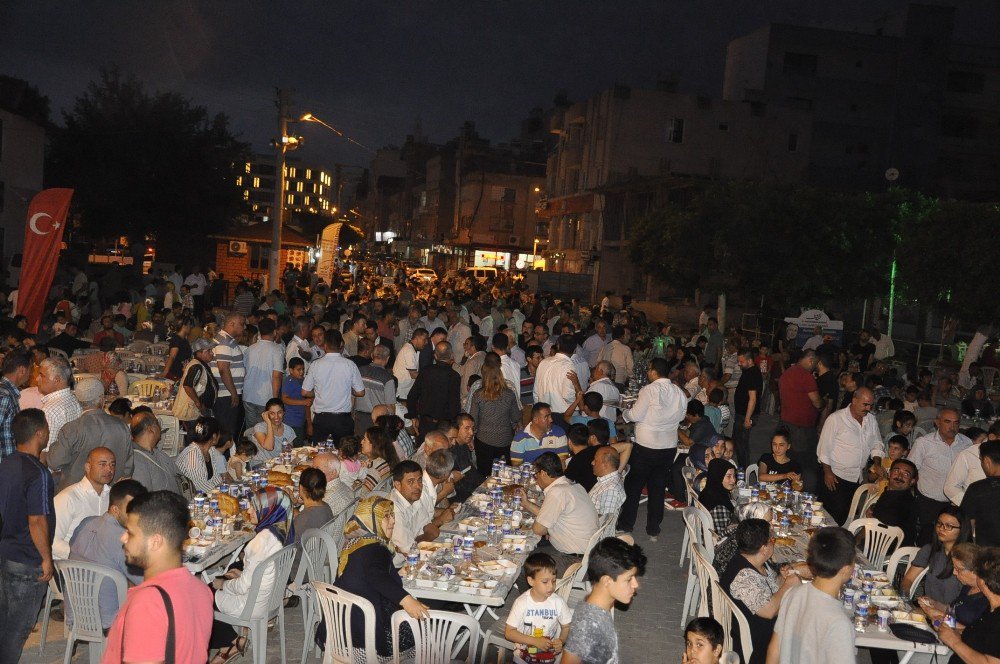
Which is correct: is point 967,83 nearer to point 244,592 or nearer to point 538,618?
point 538,618

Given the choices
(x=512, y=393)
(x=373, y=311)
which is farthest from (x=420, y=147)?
(x=512, y=393)

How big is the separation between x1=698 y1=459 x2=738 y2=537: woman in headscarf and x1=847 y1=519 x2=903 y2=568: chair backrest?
3.63ft

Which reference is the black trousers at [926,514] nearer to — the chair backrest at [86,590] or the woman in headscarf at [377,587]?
the woman in headscarf at [377,587]

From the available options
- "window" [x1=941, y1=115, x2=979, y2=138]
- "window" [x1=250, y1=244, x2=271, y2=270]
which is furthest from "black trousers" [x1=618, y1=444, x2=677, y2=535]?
"window" [x1=941, y1=115, x2=979, y2=138]

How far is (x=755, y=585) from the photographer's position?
5.42m

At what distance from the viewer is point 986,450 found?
6703 millimetres

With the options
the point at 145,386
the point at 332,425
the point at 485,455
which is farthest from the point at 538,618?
the point at 145,386

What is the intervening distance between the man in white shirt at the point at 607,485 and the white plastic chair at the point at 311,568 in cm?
250

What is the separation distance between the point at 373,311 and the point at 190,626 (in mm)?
13515

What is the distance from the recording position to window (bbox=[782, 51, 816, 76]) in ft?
167

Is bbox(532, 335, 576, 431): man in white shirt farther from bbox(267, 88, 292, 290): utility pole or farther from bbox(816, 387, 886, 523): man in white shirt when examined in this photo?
bbox(267, 88, 292, 290): utility pole

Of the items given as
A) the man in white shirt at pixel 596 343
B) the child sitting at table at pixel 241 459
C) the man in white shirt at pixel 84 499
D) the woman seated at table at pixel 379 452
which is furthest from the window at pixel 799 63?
the man in white shirt at pixel 84 499

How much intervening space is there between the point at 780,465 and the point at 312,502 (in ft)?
16.9

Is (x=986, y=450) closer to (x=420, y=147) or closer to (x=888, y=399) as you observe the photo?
(x=888, y=399)
